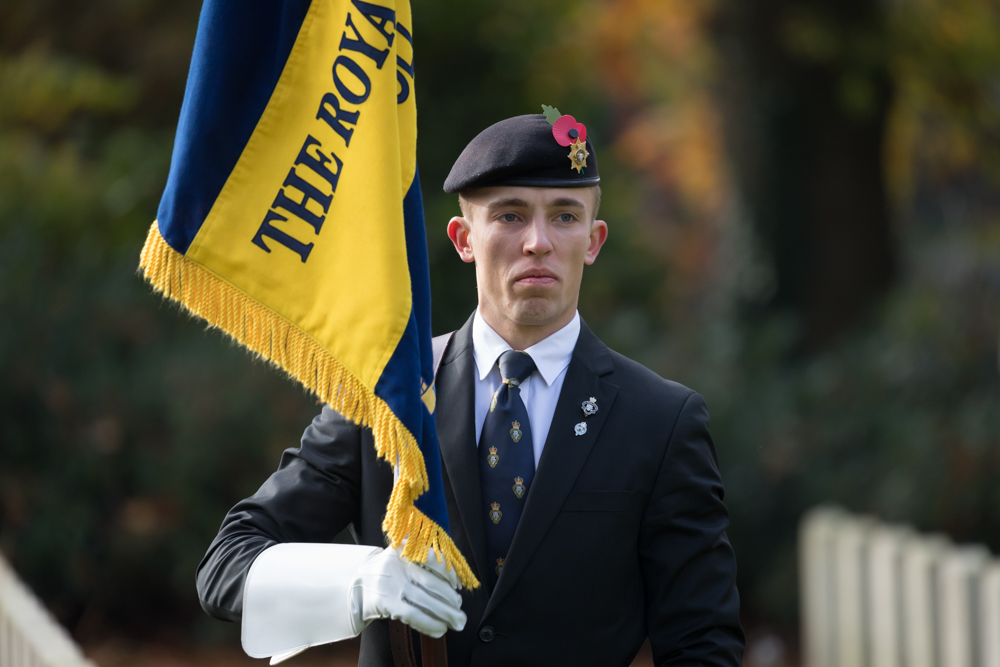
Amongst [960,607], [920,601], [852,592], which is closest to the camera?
[960,607]

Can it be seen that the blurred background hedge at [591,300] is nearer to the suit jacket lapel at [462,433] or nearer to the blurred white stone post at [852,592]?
the blurred white stone post at [852,592]

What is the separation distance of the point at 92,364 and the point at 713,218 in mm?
11747

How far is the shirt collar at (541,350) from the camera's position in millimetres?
2438

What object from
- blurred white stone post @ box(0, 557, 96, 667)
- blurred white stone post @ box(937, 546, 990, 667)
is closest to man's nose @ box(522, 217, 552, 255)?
blurred white stone post @ box(0, 557, 96, 667)

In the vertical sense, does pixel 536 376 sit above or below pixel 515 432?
above

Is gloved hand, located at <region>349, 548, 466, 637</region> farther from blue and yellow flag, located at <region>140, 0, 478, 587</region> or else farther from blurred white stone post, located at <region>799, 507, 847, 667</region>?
blurred white stone post, located at <region>799, 507, 847, 667</region>

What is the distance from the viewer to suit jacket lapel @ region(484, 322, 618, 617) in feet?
7.43

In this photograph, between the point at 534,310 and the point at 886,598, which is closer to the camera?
the point at 534,310

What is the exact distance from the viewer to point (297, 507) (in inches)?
91.5

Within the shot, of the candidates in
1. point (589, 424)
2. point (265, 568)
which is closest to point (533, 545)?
point (589, 424)

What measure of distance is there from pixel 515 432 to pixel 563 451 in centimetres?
11

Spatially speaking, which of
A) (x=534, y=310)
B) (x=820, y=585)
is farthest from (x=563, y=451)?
(x=820, y=585)

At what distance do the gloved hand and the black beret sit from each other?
0.80m

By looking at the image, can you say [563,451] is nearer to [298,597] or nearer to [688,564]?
[688,564]
